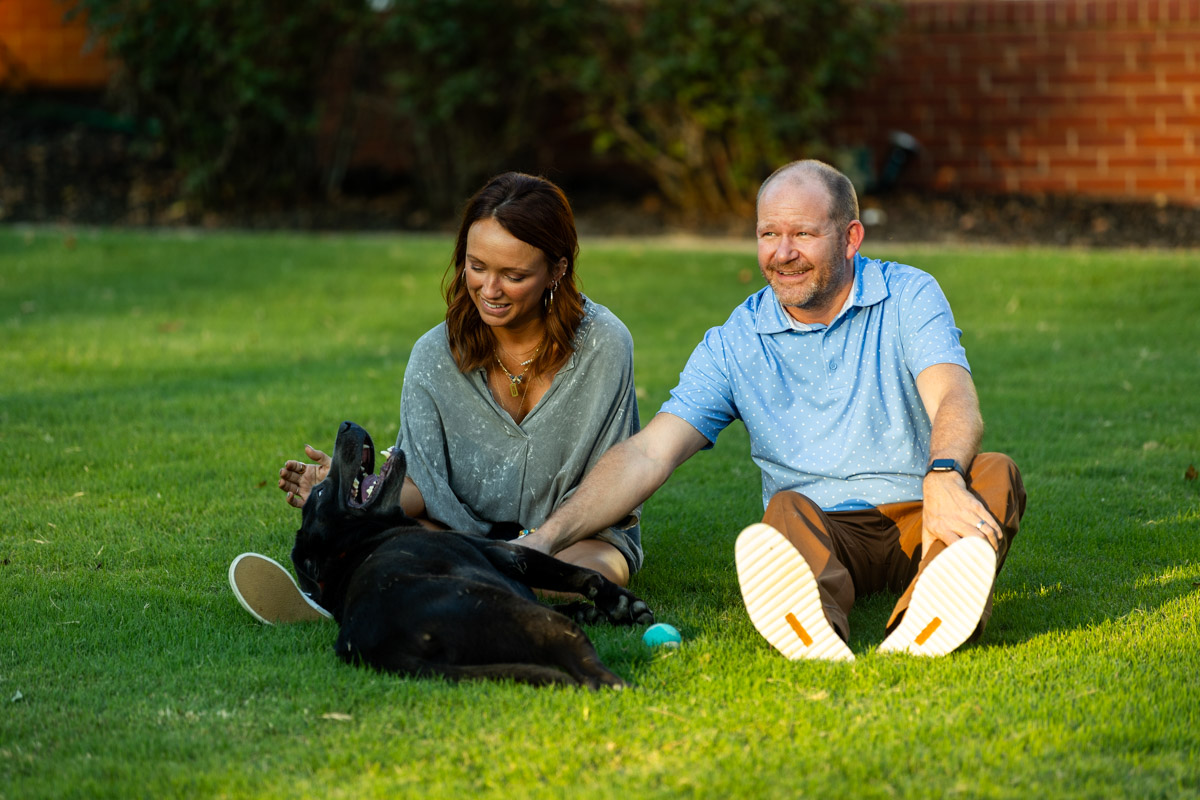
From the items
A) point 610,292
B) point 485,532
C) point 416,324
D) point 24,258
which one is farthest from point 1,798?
point 24,258

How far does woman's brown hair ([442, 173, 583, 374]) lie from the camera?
4125 millimetres

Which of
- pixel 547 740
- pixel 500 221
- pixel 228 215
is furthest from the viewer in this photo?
pixel 228 215

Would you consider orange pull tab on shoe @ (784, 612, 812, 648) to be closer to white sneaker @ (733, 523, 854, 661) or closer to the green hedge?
white sneaker @ (733, 523, 854, 661)

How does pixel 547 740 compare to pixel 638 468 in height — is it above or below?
below

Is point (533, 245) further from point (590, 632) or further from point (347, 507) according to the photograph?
point (590, 632)

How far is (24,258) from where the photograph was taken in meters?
11.8

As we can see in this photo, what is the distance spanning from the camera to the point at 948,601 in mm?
3338

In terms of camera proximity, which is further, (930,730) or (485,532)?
(485,532)

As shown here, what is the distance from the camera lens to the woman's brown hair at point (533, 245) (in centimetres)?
412

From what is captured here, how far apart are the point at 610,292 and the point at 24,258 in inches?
218

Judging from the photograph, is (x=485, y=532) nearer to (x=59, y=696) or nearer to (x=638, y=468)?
(x=638, y=468)

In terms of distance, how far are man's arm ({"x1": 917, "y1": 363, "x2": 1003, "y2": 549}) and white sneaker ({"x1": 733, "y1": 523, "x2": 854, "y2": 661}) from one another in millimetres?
380

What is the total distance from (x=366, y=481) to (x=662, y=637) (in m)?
1.03

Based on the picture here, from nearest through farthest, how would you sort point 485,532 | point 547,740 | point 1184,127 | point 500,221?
point 547,740 < point 500,221 < point 485,532 < point 1184,127
